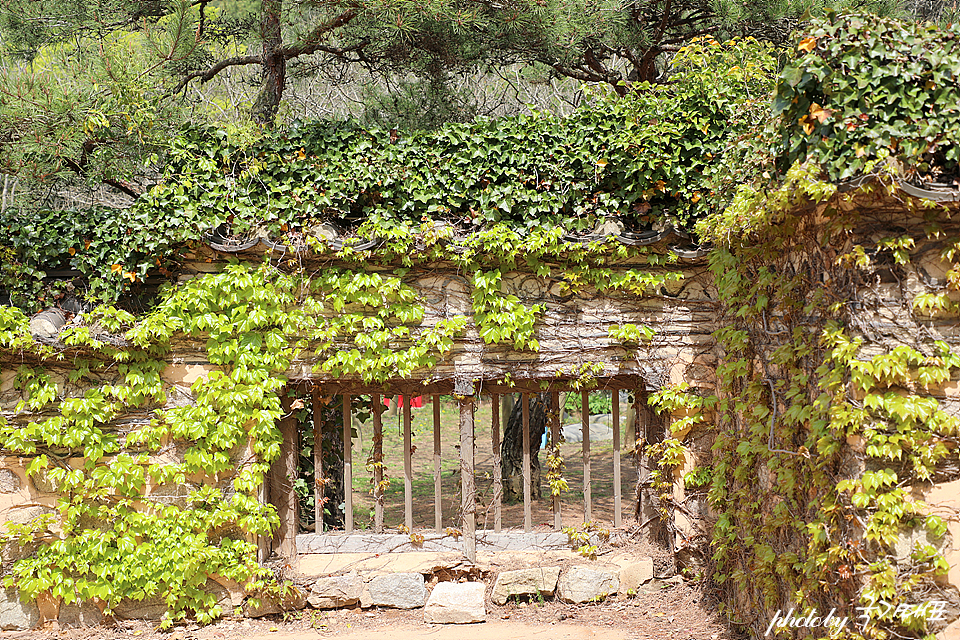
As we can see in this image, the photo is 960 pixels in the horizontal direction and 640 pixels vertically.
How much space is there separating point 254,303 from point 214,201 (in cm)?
80

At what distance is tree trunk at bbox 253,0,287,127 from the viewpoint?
738 cm

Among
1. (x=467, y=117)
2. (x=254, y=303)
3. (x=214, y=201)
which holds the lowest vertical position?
(x=254, y=303)

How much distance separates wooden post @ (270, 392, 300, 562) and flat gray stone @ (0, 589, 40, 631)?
71.4 inches

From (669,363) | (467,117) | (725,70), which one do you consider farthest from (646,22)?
(669,363)

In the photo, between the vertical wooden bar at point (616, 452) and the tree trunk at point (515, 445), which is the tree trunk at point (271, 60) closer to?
the vertical wooden bar at point (616, 452)

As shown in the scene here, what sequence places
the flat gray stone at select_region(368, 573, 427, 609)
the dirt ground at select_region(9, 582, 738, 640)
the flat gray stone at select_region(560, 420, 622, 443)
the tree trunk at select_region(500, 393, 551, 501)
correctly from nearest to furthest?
the dirt ground at select_region(9, 582, 738, 640), the flat gray stone at select_region(368, 573, 427, 609), the tree trunk at select_region(500, 393, 551, 501), the flat gray stone at select_region(560, 420, 622, 443)

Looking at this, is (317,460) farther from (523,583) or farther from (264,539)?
(523,583)

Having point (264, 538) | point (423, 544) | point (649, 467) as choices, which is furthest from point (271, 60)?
point (649, 467)

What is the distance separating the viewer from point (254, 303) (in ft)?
16.9

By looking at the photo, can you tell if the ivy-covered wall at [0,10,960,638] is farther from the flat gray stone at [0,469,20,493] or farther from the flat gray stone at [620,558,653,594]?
the flat gray stone at [620,558,653,594]

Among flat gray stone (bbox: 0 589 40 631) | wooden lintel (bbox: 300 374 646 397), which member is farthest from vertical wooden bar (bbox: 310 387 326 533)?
flat gray stone (bbox: 0 589 40 631)

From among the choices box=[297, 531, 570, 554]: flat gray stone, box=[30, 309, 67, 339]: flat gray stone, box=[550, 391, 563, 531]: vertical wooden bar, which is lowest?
box=[297, 531, 570, 554]: flat gray stone

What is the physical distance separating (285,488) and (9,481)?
198cm

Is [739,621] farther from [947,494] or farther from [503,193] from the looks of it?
[503,193]
